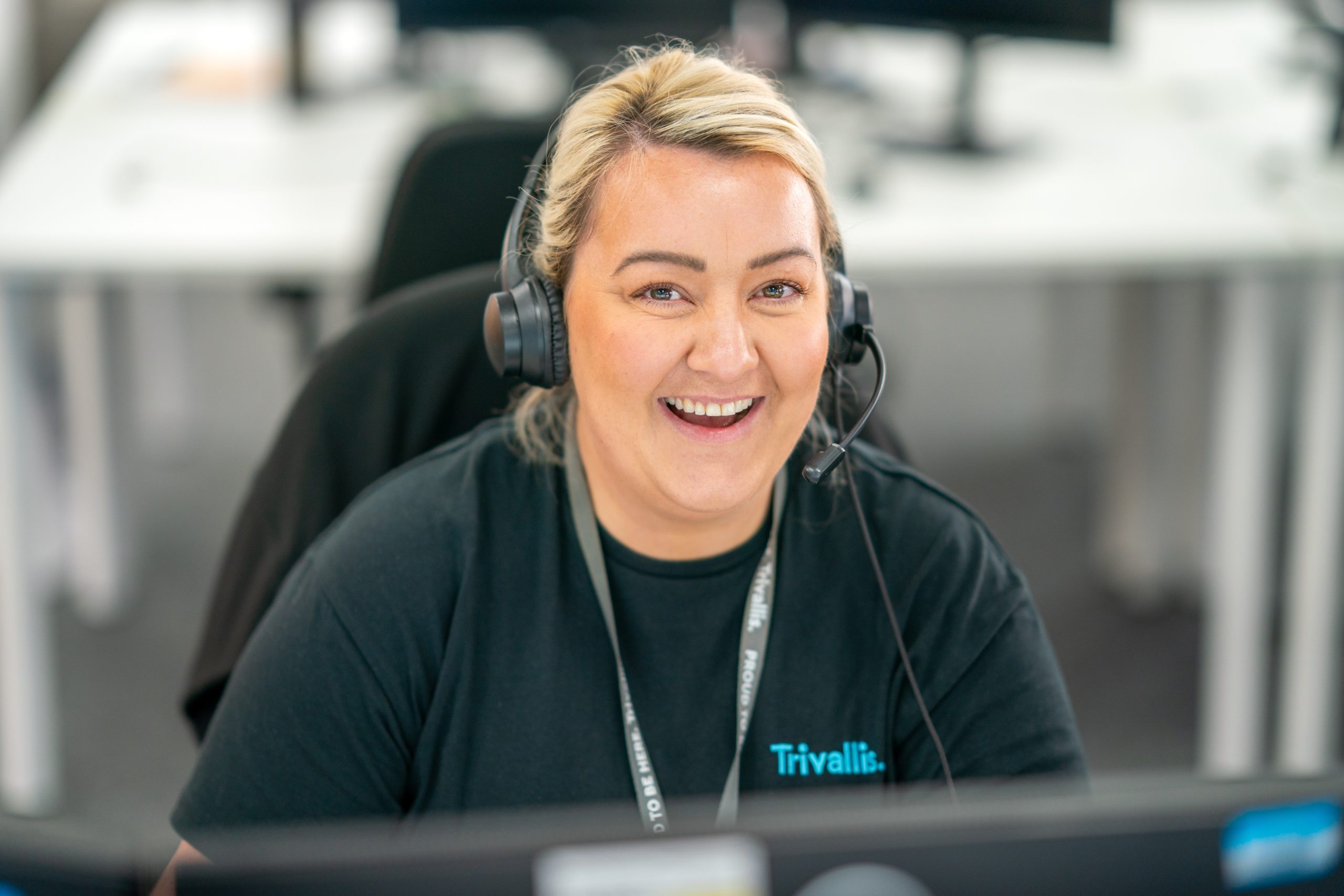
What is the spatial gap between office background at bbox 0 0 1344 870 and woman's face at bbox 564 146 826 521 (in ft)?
2.35

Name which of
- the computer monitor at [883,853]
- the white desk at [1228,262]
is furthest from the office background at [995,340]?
the computer monitor at [883,853]

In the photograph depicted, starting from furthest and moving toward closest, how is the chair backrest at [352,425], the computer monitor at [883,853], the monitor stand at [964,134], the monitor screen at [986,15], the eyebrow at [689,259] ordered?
the monitor stand at [964,134] → the monitor screen at [986,15] → the chair backrest at [352,425] → the eyebrow at [689,259] → the computer monitor at [883,853]

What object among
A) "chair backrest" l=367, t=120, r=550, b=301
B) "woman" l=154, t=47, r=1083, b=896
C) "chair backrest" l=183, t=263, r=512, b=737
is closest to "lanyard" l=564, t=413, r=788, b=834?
"woman" l=154, t=47, r=1083, b=896

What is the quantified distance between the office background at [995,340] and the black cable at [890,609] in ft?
2.14

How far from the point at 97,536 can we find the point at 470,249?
4.66 ft

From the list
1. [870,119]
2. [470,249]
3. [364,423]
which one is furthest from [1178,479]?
[364,423]

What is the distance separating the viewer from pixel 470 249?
1447 mm

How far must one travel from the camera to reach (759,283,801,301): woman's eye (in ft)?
3.19

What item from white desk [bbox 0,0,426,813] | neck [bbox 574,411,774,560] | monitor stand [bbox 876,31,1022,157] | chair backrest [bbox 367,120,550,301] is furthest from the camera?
monitor stand [bbox 876,31,1022,157]

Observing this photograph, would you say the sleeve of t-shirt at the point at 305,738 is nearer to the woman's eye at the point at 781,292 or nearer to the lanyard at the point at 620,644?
the lanyard at the point at 620,644

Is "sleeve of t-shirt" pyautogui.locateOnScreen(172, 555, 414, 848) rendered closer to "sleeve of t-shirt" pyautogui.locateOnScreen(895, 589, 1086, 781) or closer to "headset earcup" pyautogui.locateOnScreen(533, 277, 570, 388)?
"headset earcup" pyautogui.locateOnScreen(533, 277, 570, 388)

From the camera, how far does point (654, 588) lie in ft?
3.39

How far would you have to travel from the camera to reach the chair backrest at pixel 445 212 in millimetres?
1438

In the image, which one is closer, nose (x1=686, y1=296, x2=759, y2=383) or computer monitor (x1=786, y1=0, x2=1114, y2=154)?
nose (x1=686, y1=296, x2=759, y2=383)
